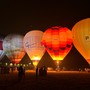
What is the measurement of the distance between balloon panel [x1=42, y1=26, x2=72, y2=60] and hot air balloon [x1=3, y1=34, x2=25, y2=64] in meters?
10.8

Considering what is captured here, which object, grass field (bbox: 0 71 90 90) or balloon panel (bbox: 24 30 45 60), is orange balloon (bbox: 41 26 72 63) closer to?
balloon panel (bbox: 24 30 45 60)

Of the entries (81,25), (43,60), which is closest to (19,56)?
(81,25)

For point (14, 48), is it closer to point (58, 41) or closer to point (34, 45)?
point (34, 45)

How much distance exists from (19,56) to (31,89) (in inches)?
1433

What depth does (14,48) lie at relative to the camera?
183 feet

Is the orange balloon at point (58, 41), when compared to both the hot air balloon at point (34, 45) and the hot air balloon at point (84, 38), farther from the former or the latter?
the hot air balloon at point (34, 45)

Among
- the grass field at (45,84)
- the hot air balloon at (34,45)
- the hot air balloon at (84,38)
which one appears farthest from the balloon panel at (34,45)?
the grass field at (45,84)

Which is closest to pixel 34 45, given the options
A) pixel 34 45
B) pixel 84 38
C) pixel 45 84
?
pixel 34 45

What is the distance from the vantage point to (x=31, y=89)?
19547 millimetres

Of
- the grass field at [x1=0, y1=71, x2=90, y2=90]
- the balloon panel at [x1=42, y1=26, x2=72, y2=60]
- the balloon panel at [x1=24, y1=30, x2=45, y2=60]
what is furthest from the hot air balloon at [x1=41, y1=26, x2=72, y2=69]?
the grass field at [x1=0, y1=71, x2=90, y2=90]

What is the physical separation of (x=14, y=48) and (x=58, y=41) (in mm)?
12943

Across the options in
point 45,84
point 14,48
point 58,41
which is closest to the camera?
point 45,84

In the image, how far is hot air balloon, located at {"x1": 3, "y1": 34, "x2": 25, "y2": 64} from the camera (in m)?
55.6

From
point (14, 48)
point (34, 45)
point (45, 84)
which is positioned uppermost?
point (14, 48)
